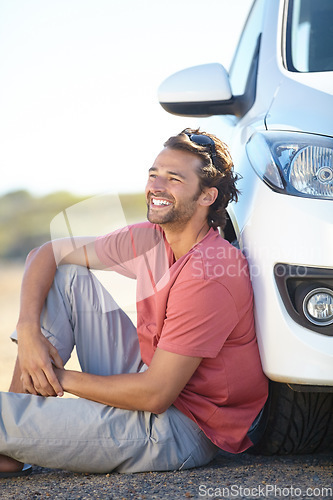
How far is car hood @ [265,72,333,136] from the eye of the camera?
2416 millimetres

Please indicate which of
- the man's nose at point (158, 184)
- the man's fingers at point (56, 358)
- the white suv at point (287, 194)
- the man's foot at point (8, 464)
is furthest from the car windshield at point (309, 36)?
the man's foot at point (8, 464)

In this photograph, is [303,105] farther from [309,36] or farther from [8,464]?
[8,464]

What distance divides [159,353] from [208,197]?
2.29 feet

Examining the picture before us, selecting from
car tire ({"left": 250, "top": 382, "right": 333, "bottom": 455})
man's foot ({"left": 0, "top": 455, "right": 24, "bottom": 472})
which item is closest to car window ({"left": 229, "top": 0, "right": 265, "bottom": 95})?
car tire ({"left": 250, "top": 382, "right": 333, "bottom": 455})

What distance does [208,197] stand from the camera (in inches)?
109

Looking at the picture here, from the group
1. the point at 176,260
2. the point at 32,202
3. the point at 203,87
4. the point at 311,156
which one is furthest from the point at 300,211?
the point at 32,202

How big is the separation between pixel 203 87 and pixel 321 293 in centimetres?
104

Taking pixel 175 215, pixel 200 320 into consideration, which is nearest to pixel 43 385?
pixel 200 320

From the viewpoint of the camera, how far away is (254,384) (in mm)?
2488

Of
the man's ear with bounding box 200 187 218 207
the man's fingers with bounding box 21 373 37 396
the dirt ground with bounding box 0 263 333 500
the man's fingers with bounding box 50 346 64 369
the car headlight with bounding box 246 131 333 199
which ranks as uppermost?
the car headlight with bounding box 246 131 333 199

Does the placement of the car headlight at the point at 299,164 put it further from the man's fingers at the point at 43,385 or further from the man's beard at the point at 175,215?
the man's fingers at the point at 43,385

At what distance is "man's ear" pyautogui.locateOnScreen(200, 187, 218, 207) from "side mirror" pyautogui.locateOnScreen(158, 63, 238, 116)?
1.26ft

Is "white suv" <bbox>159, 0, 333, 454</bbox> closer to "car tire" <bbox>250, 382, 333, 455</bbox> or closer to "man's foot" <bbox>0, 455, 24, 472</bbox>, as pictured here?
"car tire" <bbox>250, 382, 333, 455</bbox>

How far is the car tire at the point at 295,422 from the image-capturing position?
258 centimetres
